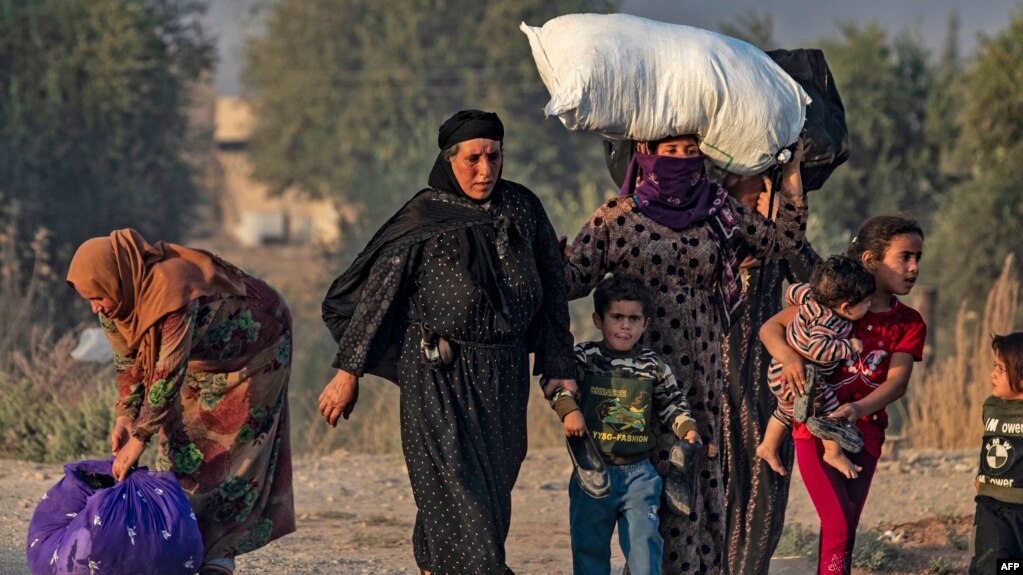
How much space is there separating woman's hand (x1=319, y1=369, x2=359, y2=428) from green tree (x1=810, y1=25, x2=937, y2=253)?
16.3m

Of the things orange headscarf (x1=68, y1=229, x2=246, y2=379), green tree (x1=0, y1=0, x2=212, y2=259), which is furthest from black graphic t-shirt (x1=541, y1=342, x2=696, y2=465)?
green tree (x1=0, y1=0, x2=212, y2=259)

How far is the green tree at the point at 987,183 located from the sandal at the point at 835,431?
12939 millimetres

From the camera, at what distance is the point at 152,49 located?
888 inches

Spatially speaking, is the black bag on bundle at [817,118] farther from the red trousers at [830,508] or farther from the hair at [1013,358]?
the red trousers at [830,508]

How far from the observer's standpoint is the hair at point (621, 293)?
202 inches

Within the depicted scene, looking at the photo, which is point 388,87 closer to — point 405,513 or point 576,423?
point 405,513

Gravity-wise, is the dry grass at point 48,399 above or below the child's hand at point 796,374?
below

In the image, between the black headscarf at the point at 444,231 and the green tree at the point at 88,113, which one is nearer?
the black headscarf at the point at 444,231

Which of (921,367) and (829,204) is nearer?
(921,367)

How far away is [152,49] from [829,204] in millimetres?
10504

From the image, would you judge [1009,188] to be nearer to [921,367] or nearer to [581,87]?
[921,367]

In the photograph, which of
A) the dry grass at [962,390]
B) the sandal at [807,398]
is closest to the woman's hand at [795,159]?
the sandal at [807,398]

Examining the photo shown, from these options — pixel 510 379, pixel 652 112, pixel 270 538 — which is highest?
pixel 652 112

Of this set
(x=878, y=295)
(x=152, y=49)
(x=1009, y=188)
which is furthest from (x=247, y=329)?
(x=152, y=49)
